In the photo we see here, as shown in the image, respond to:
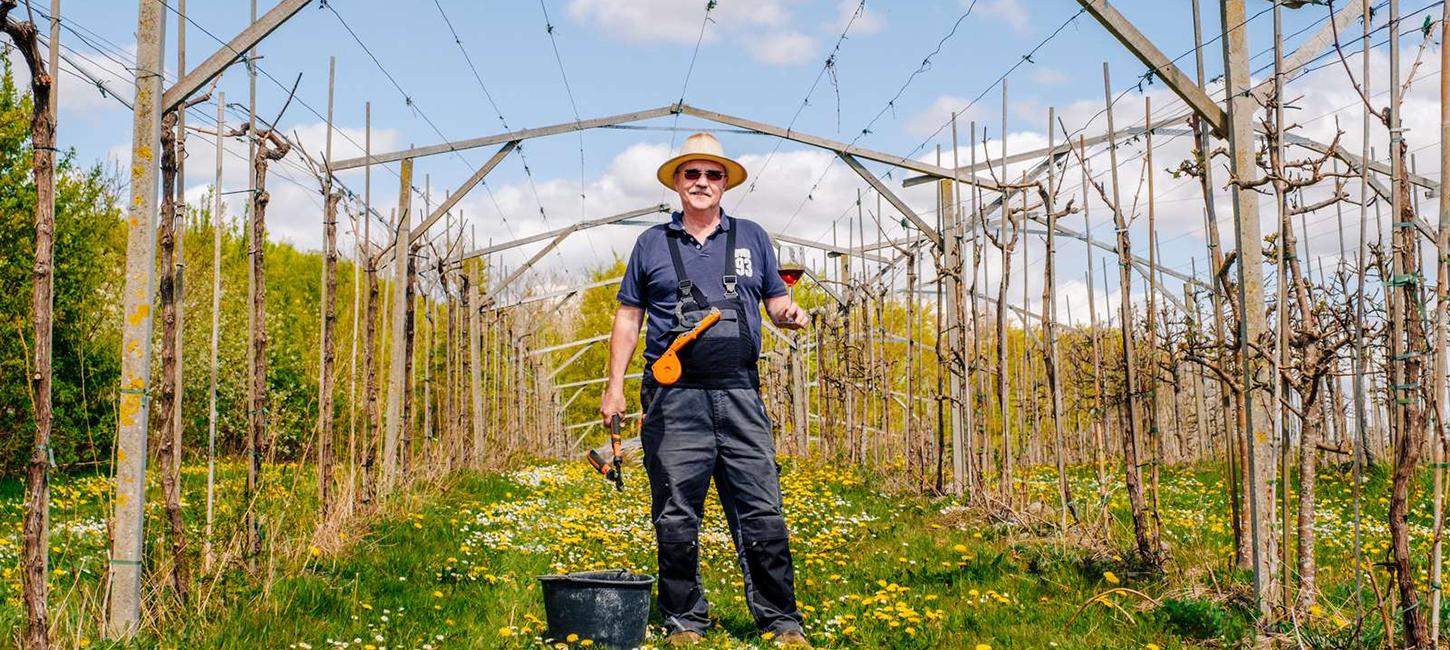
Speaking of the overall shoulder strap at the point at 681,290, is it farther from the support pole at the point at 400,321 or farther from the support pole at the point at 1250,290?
the support pole at the point at 400,321

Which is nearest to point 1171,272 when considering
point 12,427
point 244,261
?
point 12,427

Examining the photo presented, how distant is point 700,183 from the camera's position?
5.04 m

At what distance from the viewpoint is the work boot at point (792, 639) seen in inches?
183

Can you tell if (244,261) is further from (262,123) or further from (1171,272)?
(262,123)

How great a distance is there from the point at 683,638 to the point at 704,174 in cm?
206

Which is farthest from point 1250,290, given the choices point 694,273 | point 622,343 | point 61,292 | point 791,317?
point 61,292

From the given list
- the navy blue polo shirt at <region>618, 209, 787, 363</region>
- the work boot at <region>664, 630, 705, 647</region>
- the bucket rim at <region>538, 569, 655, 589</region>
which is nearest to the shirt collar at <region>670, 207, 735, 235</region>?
the navy blue polo shirt at <region>618, 209, 787, 363</region>

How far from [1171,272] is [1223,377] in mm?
13013

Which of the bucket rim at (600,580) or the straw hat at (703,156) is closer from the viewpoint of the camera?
the bucket rim at (600,580)

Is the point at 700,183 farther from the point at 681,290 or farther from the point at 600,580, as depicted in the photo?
the point at 600,580

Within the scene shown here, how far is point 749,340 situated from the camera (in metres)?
4.92

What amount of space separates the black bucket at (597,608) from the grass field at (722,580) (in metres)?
0.09

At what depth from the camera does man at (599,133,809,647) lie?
15.9 feet

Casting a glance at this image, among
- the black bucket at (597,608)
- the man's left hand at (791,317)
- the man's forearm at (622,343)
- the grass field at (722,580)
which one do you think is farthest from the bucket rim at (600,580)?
the man's left hand at (791,317)
